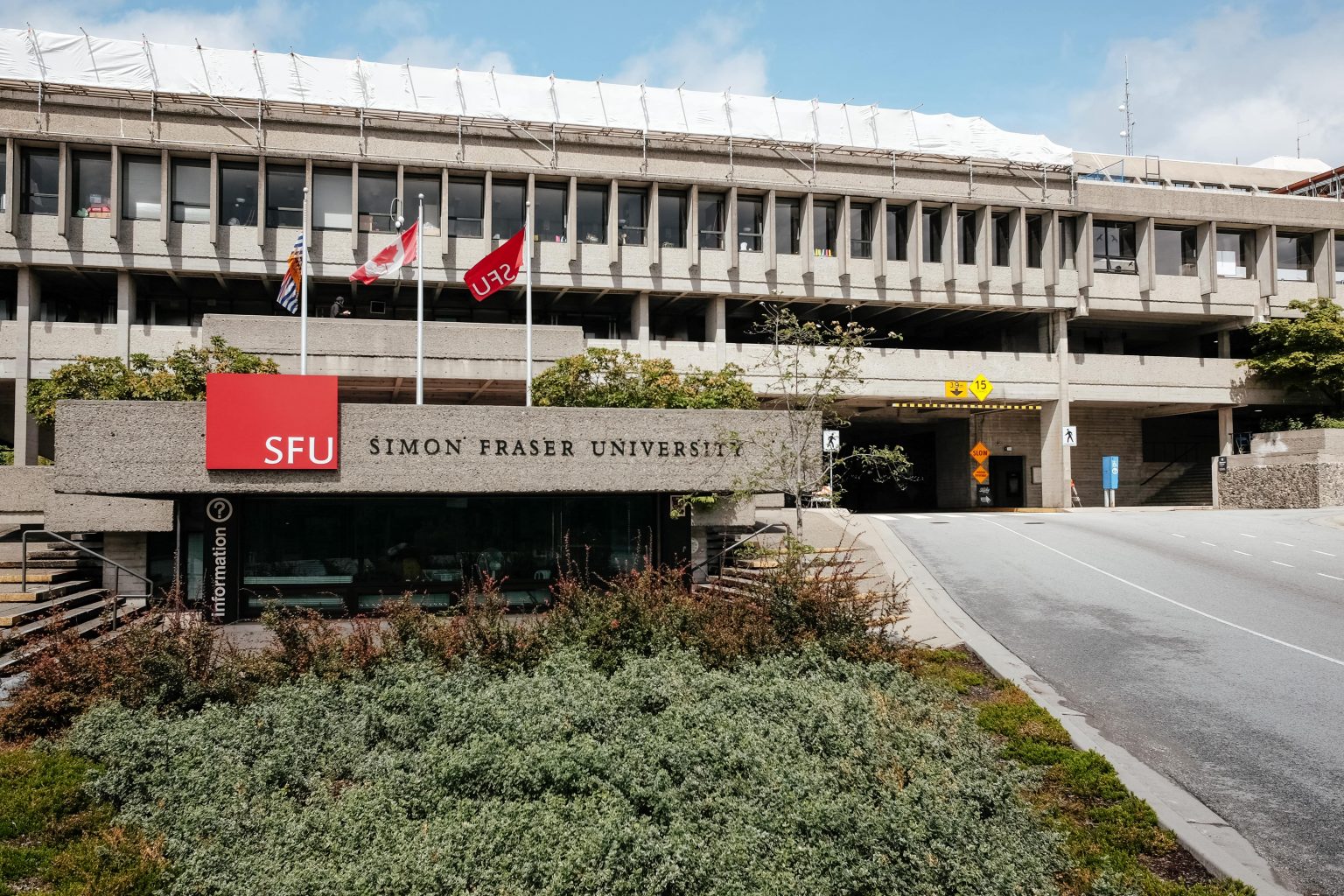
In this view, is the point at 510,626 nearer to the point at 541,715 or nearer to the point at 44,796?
the point at 541,715

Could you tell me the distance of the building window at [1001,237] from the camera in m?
40.6

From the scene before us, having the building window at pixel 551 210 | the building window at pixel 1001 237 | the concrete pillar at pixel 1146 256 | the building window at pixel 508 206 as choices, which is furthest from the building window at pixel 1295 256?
the building window at pixel 508 206

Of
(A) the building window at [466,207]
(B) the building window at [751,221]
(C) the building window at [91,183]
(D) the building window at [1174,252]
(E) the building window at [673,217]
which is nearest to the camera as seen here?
(C) the building window at [91,183]

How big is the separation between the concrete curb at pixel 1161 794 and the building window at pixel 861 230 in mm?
27386

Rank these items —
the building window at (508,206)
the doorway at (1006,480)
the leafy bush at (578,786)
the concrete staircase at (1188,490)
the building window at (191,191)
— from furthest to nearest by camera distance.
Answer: the doorway at (1006,480), the concrete staircase at (1188,490), the building window at (508,206), the building window at (191,191), the leafy bush at (578,786)

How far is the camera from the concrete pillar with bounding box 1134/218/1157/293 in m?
40.7

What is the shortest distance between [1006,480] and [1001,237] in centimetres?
1258

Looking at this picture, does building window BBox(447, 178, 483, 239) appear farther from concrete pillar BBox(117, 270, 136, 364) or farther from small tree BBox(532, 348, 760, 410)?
small tree BBox(532, 348, 760, 410)

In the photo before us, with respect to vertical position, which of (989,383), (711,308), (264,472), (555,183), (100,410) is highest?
(555,183)

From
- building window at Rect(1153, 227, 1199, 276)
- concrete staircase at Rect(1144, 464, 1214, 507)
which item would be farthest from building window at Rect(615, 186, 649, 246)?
concrete staircase at Rect(1144, 464, 1214, 507)

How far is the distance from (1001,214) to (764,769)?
38.1 m

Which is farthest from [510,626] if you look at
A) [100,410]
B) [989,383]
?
[989,383]

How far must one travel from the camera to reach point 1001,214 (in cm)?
4084

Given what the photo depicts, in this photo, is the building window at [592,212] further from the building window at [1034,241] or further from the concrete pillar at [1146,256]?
the concrete pillar at [1146,256]
